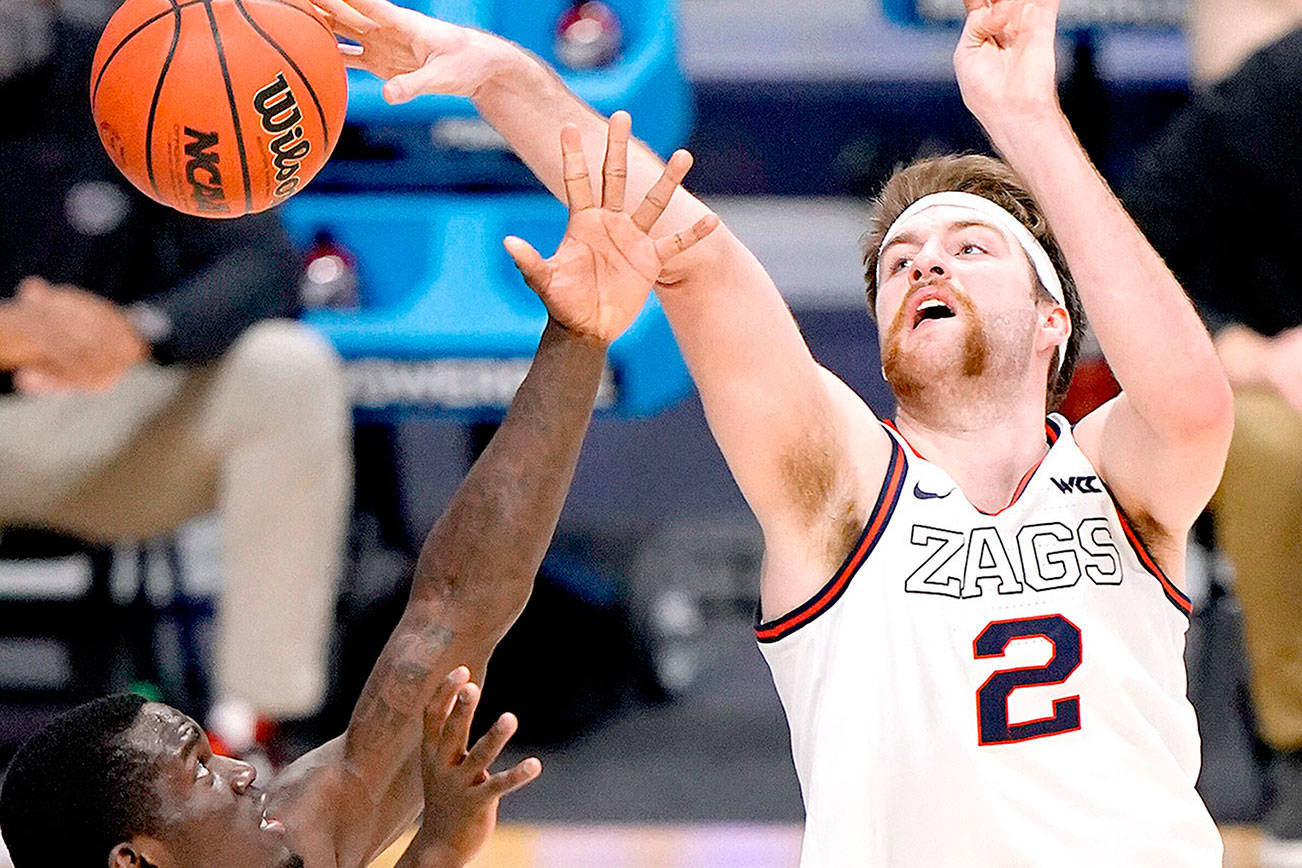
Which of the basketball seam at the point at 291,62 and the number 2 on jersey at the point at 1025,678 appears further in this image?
the basketball seam at the point at 291,62

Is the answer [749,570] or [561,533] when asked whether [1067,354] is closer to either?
[749,570]

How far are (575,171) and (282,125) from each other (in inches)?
21.2

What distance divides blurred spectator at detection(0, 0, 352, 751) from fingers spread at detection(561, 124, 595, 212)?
2.42 meters

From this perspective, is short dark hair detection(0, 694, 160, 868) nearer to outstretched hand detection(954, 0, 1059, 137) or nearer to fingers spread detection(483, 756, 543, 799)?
fingers spread detection(483, 756, 543, 799)

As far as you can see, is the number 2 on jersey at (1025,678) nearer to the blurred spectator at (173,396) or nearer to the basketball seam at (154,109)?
the basketball seam at (154,109)

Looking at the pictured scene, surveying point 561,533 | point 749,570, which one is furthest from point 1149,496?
point 561,533

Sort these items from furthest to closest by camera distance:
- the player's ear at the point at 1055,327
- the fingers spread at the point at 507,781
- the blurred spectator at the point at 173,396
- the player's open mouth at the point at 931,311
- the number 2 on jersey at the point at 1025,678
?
the blurred spectator at the point at 173,396 < the player's ear at the point at 1055,327 < the player's open mouth at the point at 931,311 < the number 2 on jersey at the point at 1025,678 < the fingers spread at the point at 507,781

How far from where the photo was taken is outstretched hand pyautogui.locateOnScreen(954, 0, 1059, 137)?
259cm

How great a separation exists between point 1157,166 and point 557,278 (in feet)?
9.05

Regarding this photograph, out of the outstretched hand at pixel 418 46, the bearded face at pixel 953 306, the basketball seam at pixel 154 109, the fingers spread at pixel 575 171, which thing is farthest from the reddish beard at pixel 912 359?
the basketball seam at pixel 154 109

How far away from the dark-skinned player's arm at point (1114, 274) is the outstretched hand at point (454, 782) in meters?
0.98

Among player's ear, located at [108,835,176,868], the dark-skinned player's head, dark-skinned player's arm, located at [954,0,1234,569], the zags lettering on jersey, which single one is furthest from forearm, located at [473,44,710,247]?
player's ear, located at [108,835,176,868]

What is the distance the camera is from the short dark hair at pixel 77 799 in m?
2.50

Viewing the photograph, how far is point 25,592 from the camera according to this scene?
6004mm
